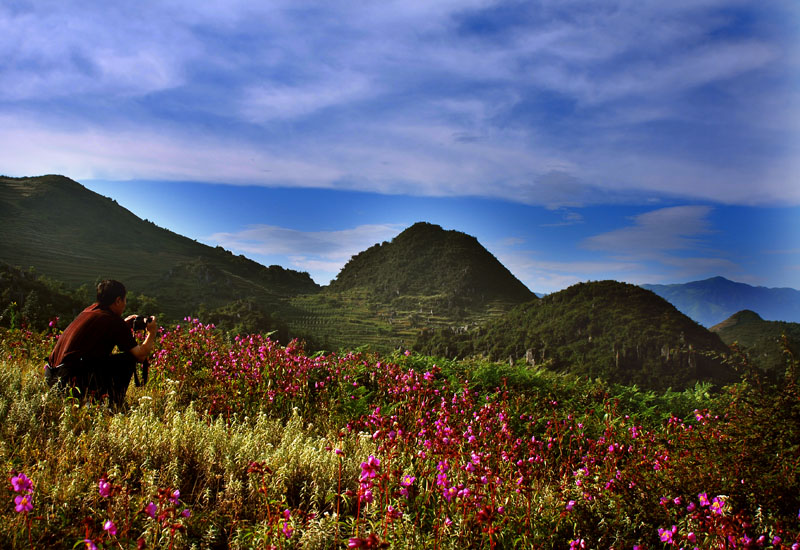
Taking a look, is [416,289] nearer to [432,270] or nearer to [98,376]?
[432,270]

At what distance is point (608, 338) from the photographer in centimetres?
4081

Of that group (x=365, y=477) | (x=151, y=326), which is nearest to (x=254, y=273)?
(x=151, y=326)

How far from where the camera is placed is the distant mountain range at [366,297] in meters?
31.5

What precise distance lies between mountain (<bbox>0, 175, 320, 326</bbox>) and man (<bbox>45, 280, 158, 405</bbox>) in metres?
44.0

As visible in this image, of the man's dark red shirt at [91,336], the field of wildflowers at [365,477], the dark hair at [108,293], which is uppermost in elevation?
the dark hair at [108,293]

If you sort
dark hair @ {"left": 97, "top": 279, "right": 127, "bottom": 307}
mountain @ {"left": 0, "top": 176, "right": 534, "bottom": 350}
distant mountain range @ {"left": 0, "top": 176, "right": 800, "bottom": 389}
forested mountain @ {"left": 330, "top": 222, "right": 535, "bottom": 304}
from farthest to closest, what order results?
forested mountain @ {"left": 330, "top": 222, "right": 535, "bottom": 304} → mountain @ {"left": 0, "top": 176, "right": 534, "bottom": 350} → distant mountain range @ {"left": 0, "top": 176, "right": 800, "bottom": 389} → dark hair @ {"left": 97, "top": 279, "right": 127, "bottom": 307}

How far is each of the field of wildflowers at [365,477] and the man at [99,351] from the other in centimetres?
33

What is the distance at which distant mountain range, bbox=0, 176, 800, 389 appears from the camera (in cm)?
3152

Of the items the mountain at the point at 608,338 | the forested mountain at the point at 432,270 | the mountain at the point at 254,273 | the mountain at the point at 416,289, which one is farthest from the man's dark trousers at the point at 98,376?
the forested mountain at the point at 432,270

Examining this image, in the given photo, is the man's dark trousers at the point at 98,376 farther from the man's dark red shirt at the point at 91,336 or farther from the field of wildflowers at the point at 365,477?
the field of wildflowers at the point at 365,477

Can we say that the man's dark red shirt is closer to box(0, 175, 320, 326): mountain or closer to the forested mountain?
box(0, 175, 320, 326): mountain

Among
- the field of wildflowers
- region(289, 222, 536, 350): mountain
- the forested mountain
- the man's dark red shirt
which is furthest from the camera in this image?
the forested mountain

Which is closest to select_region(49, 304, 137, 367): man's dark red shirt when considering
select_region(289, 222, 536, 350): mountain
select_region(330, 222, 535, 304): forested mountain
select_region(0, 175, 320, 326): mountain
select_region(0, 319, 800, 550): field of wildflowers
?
select_region(0, 319, 800, 550): field of wildflowers

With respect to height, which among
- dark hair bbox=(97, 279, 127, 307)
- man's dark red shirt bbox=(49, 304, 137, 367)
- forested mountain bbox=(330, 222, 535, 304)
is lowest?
man's dark red shirt bbox=(49, 304, 137, 367)
